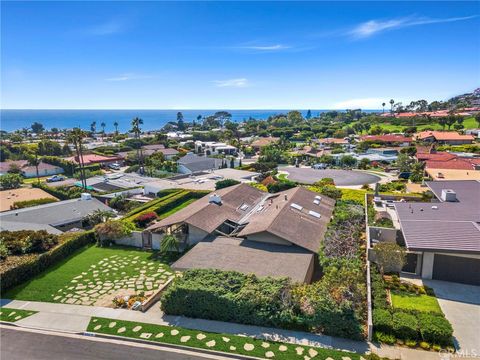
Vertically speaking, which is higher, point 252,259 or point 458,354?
point 252,259

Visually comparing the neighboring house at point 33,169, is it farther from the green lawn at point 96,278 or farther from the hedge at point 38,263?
the green lawn at point 96,278

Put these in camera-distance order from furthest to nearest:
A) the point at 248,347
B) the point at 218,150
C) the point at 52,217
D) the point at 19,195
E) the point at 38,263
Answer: the point at 218,150 → the point at 19,195 → the point at 52,217 → the point at 38,263 → the point at 248,347

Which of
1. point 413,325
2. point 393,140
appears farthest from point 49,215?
point 393,140

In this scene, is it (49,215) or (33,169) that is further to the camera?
(33,169)

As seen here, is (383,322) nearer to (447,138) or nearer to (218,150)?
(218,150)

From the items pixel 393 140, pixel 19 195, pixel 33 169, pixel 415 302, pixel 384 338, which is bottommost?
pixel 19 195

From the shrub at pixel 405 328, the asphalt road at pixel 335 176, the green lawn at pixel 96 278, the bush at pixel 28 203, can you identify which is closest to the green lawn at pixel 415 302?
the shrub at pixel 405 328
